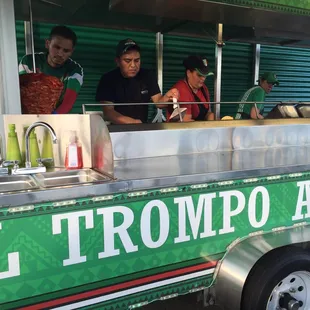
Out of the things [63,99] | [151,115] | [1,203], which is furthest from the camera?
[151,115]

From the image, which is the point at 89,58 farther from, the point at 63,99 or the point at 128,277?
the point at 128,277

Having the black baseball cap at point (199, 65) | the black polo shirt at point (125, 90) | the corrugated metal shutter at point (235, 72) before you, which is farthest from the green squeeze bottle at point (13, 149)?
the corrugated metal shutter at point (235, 72)

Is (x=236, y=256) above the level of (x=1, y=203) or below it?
below

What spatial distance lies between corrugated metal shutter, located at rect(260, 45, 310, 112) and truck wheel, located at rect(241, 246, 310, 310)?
12.0 ft

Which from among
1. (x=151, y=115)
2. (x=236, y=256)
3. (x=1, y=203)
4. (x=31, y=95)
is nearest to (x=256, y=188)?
(x=236, y=256)

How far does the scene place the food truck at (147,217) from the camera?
4.26ft

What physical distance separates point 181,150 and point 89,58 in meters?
2.22

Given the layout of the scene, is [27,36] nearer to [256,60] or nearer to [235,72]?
Answer: [235,72]

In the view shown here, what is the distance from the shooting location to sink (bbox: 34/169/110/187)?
4.91 ft

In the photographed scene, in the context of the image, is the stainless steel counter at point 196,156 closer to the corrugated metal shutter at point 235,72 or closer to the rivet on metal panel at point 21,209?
the rivet on metal panel at point 21,209

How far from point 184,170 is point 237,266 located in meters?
0.53

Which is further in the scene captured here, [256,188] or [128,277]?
[256,188]

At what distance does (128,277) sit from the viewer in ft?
4.84

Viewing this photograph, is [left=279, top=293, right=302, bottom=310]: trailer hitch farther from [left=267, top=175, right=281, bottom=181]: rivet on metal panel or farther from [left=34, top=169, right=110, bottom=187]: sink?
[left=34, top=169, right=110, bottom=187]: sink
